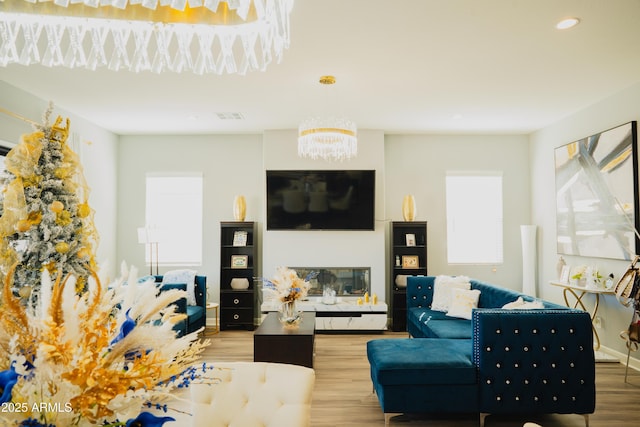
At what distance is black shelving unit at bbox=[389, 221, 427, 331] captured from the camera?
6.43 meters

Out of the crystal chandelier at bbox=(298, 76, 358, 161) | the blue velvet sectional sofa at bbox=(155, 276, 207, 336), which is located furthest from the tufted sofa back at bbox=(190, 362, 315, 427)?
the blue velvet sectional sofa at bbox=(155, 276, 207, 336)

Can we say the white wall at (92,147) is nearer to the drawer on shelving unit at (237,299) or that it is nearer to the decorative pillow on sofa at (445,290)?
the drawer on shelving unit at (237,299)

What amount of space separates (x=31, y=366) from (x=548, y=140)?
23.2 feet

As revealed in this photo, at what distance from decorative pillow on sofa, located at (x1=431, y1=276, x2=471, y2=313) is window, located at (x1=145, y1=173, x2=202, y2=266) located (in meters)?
3.90

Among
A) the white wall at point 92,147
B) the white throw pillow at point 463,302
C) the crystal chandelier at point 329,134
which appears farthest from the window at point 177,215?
the white throw pillow at point 463,302

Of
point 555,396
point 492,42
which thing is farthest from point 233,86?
point 555,396

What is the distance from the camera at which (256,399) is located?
162 centimetres

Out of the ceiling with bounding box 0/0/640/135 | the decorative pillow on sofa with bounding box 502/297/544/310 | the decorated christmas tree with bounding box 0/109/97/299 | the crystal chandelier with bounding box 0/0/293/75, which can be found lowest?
the decorative pillow on sofa with bounding box 502/297/544/310

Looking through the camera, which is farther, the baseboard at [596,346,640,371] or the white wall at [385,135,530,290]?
the white wall at [385,135,530,290]

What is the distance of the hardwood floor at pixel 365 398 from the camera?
10.6ft

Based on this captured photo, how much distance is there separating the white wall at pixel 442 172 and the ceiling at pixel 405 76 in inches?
16.7

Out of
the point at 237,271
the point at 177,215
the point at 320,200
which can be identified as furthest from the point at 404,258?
the point at 177,215

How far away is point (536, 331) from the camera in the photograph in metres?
3.00

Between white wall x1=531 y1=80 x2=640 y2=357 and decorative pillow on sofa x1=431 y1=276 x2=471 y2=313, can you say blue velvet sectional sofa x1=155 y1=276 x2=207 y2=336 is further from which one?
white wall x1=531 y1=80 x2=640 y2=357
